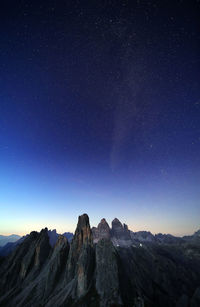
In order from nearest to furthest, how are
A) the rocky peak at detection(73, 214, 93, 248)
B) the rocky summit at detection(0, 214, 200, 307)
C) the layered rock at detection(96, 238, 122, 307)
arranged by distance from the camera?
1. the layered rock at detection(96, 238, 122, 307)
2. the rocky summit at detection(0, 214, 200, 307)
3. the rocky peak at detection(73, 214, 93, 248)

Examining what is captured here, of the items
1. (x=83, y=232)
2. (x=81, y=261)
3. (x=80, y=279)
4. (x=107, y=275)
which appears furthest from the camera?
(x=83, y=232)

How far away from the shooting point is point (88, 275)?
59.6 m

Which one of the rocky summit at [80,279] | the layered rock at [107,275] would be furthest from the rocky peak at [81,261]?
the layered rock at [107,275]

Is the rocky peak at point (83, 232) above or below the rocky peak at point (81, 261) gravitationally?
above

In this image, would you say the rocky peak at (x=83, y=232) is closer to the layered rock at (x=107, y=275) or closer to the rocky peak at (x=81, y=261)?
the rocky peak at (x=81, y=261)

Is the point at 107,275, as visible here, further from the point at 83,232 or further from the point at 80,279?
the point at 83,232

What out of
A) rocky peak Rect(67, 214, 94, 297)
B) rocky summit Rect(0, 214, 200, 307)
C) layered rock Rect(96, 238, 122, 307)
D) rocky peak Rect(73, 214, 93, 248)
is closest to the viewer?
layered rock Rect(96, 238, 122, 307)

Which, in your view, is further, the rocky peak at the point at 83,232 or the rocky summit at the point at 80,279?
the rocky peak at the point at 83,232

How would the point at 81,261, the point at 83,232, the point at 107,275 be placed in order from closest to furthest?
the point at 107,275, the point at 81,261, the point at 83,232

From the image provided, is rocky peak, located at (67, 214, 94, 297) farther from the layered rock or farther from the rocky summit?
the layered rock

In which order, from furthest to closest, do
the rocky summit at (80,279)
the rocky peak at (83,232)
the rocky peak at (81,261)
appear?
the rocky peak at (83,232)
the rocky peak at (81,261)
the rocky summit at (80,279)

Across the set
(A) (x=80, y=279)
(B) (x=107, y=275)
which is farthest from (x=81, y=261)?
(B) (x=107, y=275)

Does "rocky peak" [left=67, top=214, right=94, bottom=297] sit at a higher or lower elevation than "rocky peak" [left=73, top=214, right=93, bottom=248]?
lower

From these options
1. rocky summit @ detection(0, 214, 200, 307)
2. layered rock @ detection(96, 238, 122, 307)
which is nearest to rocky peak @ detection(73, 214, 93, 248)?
rocky summit @ detection(0, 214, 200, 307)
